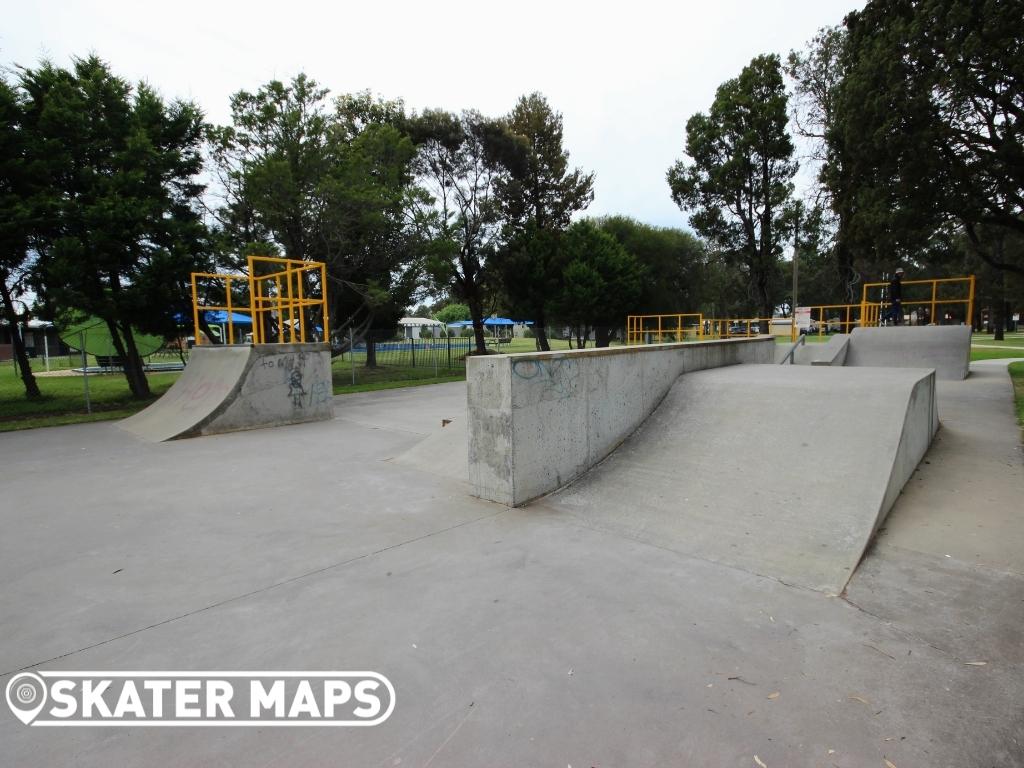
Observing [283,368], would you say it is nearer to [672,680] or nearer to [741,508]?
[741,508]

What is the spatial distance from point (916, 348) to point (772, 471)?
11.9 m

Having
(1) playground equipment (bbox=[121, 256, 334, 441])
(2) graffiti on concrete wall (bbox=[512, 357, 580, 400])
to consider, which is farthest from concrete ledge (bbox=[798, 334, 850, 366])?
(1) playground equipment (bbox=[121, 256, 334, 441])

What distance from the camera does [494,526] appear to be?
441 cm

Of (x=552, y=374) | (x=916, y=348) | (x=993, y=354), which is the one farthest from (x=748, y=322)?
(x=552, y=374)

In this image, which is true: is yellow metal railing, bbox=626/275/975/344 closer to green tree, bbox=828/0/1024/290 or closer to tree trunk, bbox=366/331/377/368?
green tree, bbox=828/0/1024/290

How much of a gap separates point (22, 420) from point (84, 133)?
6660mm

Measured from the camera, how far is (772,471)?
4785 mm

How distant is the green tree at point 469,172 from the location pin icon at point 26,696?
2067cm

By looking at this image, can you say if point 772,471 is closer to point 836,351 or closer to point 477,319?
point 836,351

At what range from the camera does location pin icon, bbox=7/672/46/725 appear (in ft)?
7.35

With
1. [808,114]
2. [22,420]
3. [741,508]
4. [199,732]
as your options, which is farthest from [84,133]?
[808,114]

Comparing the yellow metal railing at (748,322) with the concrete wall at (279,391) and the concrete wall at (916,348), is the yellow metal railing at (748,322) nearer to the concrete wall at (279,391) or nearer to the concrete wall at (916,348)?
the concrete wall at (916,348)

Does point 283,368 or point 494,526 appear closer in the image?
point 494,526

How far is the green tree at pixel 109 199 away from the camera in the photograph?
11.2 meters
